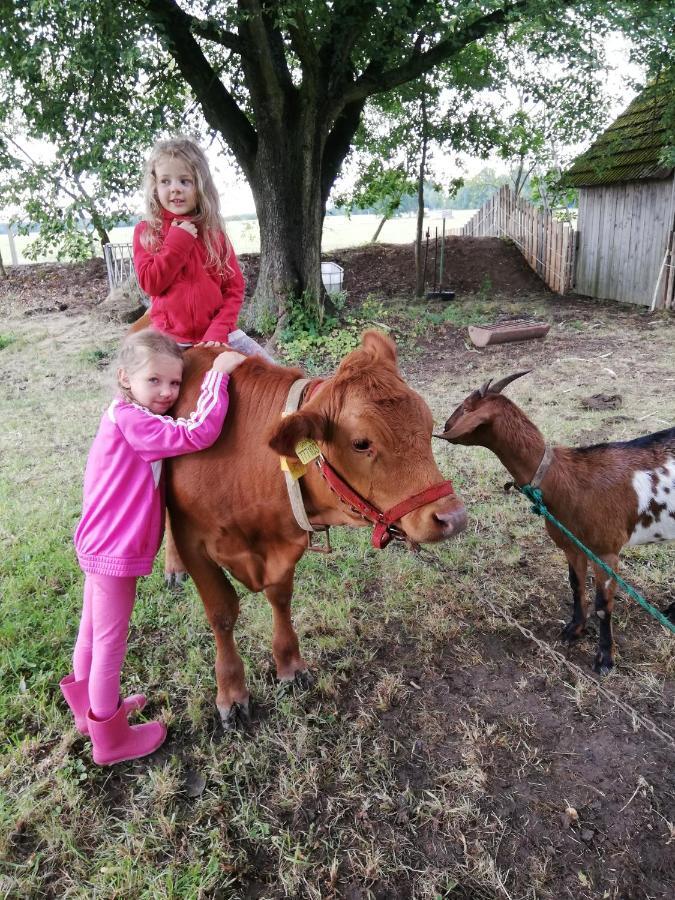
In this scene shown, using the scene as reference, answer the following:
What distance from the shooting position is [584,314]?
12.0 meters

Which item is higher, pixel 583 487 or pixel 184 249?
pixel 184 249

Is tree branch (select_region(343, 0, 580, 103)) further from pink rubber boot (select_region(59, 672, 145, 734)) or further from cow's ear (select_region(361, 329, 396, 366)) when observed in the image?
pink rubber boot (select_region(59, 672, 145, 734))

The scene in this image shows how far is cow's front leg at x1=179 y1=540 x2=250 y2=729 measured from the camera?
8.60ft

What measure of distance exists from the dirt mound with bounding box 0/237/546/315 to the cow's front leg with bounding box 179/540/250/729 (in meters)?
11.6

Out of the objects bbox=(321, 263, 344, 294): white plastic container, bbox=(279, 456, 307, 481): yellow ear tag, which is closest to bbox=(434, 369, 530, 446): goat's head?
bbox=(279, 456, 307, 481): yellow ear tag

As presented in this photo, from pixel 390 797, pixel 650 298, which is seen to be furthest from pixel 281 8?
pixel 650 298

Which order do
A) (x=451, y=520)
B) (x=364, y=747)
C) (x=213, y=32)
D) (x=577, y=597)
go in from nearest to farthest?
(x=451, y=520) < (x=364, y=747) < (x=577, y=597) < (x=213, y=32)

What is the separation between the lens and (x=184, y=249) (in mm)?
2852

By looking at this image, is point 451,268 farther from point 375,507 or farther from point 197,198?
point 375,507

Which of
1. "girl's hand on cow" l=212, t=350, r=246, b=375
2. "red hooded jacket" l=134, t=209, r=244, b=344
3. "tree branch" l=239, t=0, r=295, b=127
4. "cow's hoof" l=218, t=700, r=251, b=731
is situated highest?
"tree branch" l=239, t=0, r=295, b=127

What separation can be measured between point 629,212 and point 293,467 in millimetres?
13936

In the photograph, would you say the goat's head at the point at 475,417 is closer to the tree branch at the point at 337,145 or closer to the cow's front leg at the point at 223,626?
the cow's front leg at the point at 223,626

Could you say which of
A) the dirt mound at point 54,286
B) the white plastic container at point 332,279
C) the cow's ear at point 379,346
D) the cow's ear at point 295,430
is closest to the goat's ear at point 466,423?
the cow's ear at point 379,346

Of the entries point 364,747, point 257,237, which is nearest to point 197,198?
point 364,747
